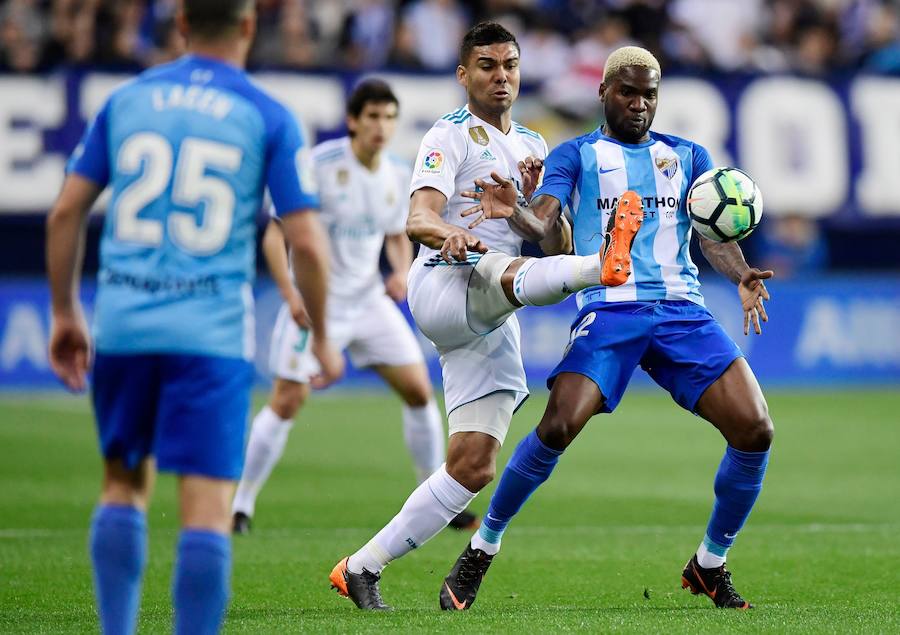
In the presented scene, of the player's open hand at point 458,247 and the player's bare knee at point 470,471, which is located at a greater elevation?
the player's open hand at point 458,247

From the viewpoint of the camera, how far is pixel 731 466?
591cm

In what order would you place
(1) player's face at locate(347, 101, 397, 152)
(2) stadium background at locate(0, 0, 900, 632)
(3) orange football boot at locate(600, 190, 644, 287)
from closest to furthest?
(3) orange football boot at locate(600, 190, 644, 287)
(1) player's face at locate(347, 101, 397, 152)
(2) stadium background at locate(0, 0, 900, 632)

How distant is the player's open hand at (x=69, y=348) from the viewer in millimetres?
4215

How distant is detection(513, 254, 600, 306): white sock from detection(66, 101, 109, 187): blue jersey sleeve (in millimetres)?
1864

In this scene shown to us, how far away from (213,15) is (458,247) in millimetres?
1599

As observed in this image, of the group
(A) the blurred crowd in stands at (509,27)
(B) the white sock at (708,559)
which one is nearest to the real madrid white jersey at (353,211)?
(B) the white sock at (708,559)

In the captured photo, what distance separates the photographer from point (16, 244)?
1698 centimetres

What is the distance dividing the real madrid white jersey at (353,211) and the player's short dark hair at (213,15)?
516 centimetres

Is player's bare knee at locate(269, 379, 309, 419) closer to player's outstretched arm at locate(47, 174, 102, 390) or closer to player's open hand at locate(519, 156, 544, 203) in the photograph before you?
player's open hand at locate(519, 156, 544, 203)

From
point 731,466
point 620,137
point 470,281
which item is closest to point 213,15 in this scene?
point 470,281

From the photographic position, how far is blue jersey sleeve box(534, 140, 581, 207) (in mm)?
5996

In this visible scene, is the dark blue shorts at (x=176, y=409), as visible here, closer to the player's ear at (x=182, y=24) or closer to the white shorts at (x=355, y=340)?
the player's ear at (x=182, y=24)

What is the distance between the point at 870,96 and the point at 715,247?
12633mm

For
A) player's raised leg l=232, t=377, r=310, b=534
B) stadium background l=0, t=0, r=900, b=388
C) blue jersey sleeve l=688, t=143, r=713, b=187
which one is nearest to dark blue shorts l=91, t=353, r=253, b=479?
blue jersey sleeve l=688, t=143, r=713, b=187
